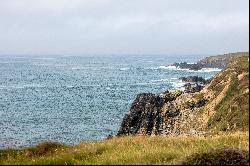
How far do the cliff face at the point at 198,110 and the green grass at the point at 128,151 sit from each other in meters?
19.9

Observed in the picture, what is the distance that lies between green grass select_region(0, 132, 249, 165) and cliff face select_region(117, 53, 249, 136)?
19.9 metres

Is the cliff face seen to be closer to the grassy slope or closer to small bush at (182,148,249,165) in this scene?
the grassy slope

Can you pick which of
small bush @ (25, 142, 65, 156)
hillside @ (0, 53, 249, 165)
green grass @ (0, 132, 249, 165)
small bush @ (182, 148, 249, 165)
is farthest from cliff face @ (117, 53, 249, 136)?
small bush @ (182, 148, 249, 165)

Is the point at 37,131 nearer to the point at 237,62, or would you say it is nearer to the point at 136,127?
the point at 136,127

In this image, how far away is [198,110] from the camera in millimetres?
49562

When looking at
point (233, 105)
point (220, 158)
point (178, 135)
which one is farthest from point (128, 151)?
point (233, 105)

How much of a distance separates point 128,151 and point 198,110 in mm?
34558

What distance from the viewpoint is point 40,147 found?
20547 millimetres

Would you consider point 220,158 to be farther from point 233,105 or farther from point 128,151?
point 233,105

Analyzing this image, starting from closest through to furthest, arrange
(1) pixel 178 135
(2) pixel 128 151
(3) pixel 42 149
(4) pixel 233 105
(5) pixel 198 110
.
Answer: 1. (2) pixel 128 151
2. (3) pixel 42 149
3. (1) pixel 178 135
4. (4) pixel 233 105
5. (5) pixel 198 110

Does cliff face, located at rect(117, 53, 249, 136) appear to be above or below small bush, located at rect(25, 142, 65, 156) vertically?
below

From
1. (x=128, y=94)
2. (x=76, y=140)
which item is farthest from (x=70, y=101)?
(x=76, y=140)

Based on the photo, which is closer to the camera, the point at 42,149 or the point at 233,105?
the point at 42,149

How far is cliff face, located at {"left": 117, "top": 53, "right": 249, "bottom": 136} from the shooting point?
42.4m
